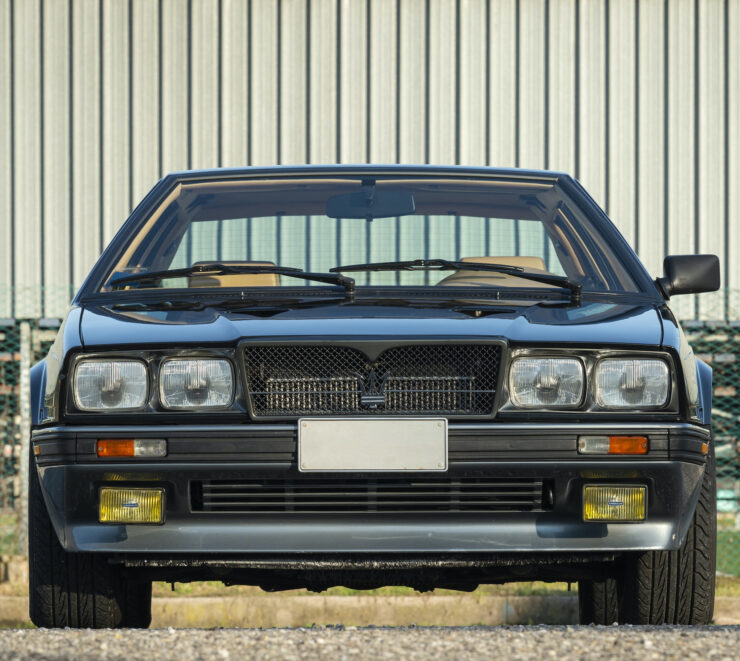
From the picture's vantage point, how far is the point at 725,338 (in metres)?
11.2

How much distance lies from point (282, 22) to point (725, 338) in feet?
15.6

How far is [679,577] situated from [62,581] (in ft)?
5.62

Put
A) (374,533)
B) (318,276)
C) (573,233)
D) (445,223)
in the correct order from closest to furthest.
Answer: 1. (374,533)
2. (318,276)
3. (573,233)
4. (445,223)

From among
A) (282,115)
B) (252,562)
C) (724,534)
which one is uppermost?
(282,115)

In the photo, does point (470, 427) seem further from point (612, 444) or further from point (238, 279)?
point (238, 279)

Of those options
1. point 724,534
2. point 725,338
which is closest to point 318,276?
point 724,534

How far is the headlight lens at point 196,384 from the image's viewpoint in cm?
342

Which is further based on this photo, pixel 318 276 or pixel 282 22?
pixel 282 22

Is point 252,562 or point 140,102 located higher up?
point 140,102

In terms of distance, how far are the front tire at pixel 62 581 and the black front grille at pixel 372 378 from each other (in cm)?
73

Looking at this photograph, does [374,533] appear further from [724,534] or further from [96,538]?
[724,534]

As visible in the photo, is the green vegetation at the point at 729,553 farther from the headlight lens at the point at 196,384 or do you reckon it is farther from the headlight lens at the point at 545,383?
the headlight lens at the point at 196,384

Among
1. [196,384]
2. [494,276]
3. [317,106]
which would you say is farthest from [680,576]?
[317,106]

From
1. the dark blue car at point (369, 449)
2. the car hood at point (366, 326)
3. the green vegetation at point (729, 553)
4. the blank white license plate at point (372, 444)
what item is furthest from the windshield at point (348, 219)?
the green vegetation at point (729, 553)
